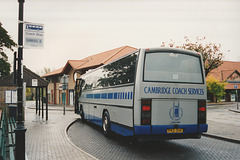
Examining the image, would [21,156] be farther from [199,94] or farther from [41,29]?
[199,94]

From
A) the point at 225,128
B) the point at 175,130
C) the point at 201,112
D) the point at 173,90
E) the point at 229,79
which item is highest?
the point at 229,79

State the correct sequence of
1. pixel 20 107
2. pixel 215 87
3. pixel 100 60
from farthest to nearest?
pixel 215 87 < pixel 100 60 < pixel 20 107

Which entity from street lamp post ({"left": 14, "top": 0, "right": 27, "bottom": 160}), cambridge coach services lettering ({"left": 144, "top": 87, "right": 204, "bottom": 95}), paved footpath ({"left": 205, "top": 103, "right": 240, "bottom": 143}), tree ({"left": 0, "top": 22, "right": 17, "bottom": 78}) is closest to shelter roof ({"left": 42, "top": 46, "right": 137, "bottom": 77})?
tree ({"left": 0, "top": 22, "right": 17, "bottom": 78})

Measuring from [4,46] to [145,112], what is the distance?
34405 mm

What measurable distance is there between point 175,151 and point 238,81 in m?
49.5

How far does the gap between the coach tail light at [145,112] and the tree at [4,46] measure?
31531mm

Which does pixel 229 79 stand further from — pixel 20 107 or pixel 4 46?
pixel 20 107

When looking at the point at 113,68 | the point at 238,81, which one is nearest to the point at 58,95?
the point at 238,81

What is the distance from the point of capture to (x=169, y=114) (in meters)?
7.13

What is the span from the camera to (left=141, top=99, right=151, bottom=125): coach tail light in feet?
22.6

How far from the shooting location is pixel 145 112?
690 cm

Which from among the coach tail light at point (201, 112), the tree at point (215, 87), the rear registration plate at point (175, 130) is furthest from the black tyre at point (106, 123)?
the tree at point (215, 87)

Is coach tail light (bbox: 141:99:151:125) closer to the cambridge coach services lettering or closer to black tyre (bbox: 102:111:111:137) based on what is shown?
the cambridge coach services lettering

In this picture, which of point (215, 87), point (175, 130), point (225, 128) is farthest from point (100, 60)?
point (175, 130)
